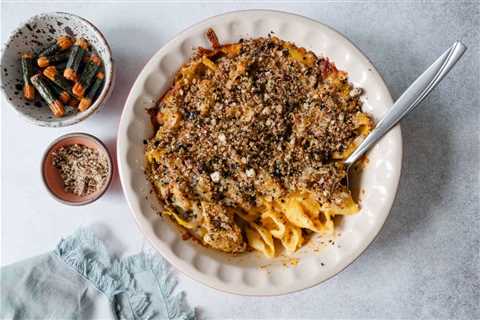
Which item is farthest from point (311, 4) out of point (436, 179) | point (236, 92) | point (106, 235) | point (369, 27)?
point (106, 235)

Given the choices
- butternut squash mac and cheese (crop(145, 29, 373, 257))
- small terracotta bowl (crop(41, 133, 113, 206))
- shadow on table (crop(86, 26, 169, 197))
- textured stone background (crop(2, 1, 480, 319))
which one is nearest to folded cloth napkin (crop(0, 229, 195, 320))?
textured stone background (crop(2, 1, 480, 319))

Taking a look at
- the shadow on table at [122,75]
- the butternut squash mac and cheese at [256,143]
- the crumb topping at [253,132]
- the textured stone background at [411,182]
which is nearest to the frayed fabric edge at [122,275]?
the textured stone background at [411,182]

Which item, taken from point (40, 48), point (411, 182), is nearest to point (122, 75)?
point (40, 48)

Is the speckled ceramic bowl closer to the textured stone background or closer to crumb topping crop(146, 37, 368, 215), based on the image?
the textured stone background

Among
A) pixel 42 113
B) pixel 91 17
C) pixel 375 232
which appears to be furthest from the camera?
pixel 91 17

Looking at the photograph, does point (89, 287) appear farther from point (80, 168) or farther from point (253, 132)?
point (253, 132)

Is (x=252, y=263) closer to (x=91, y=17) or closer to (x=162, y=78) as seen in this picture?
(x=162, y=78)

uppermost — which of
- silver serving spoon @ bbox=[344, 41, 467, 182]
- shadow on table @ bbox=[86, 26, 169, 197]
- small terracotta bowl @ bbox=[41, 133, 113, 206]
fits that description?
silver serving spoon @ bbox=[344, 41, 467, 182]

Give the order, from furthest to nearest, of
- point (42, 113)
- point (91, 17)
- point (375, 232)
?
point (91, 17) < point (42, 113) < point (375, 232)
